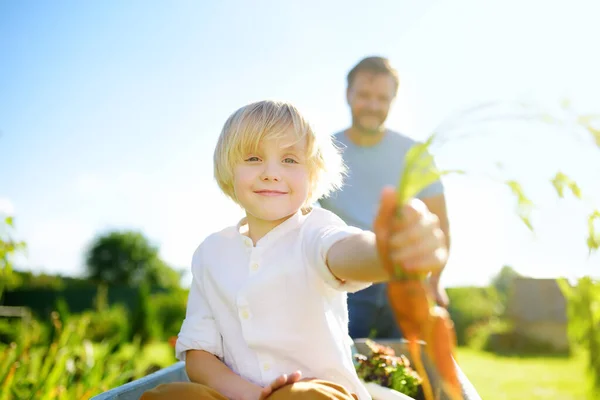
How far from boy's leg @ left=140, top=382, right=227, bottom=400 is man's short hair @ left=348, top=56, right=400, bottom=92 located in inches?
96.3

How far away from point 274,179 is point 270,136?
0.14 metres

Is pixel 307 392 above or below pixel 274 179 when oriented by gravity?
below

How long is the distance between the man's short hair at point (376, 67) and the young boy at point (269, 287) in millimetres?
1718

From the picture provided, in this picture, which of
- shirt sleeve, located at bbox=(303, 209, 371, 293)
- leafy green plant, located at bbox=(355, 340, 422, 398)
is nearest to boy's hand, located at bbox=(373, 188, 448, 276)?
shirt sleeve, located at bbox=(303, 209, 371, 293)

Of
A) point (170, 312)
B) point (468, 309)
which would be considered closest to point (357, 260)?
point (170, 312)

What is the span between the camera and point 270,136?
168 cm

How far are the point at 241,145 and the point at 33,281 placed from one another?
94.4ft

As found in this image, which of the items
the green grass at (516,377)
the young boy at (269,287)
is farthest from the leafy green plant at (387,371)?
the green grass at (516,377)

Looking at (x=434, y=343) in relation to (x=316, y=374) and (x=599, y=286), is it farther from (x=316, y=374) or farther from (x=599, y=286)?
(x=316, y=374)

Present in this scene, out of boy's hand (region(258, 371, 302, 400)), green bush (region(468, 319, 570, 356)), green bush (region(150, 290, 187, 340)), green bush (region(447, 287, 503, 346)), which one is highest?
boy's hand (region(258, 371, 302, 400))

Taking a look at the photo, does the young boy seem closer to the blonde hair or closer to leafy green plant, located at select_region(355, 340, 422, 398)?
the blonde hair

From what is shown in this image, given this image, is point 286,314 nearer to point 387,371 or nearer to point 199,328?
point 199,328

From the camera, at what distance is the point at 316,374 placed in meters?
1.67

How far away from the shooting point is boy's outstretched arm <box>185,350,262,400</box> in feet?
5.38
